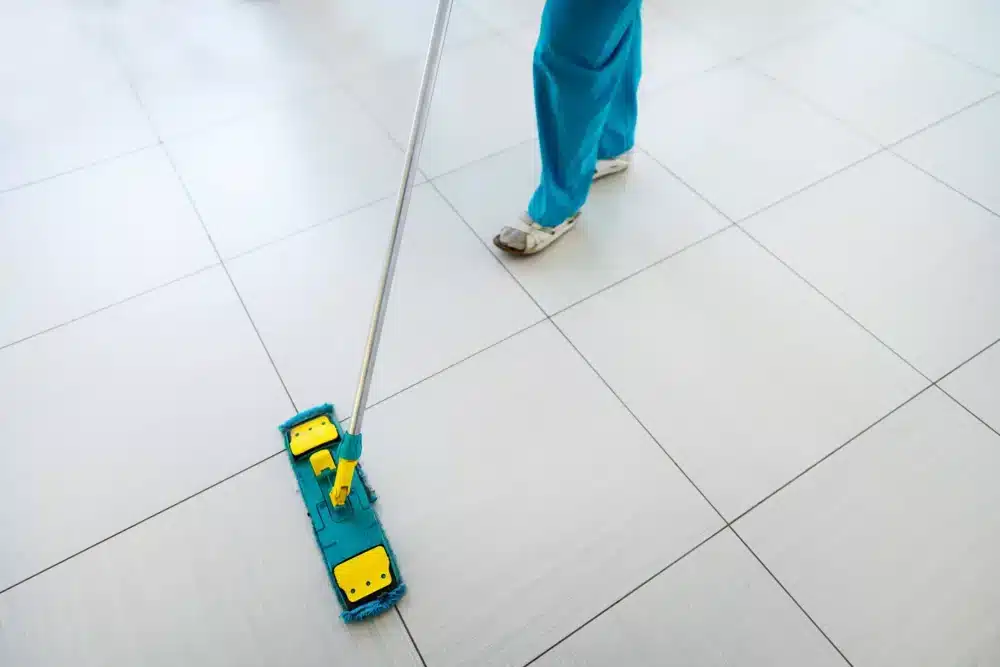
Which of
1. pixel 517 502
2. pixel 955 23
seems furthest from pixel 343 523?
pixel 955 23

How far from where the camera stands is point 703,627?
0.88 meters

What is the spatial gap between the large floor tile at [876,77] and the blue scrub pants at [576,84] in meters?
0.73

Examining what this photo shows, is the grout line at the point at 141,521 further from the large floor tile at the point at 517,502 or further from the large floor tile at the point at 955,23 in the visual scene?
the large floor tile at the point at 955,23

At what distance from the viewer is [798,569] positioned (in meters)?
0.92

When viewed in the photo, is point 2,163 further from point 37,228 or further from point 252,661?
point 252,661

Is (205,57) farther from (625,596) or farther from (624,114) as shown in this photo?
(625,596)

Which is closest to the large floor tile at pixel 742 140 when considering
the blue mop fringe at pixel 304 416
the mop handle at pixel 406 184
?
the mop handle at pixel 406 184

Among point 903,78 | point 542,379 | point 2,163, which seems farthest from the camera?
point 903,78

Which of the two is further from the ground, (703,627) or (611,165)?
(611,165)

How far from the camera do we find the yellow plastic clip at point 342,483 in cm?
88

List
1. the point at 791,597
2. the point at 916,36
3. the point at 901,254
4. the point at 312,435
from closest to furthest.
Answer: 1. the point at 791,597
2. the point at 312,435
3. the point at 901,254
4. the point at 916,36

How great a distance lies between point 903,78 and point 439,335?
1.55 metres

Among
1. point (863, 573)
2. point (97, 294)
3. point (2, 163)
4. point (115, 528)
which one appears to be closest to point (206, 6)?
point (2, 163)

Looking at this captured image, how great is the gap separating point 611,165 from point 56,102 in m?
1.48
